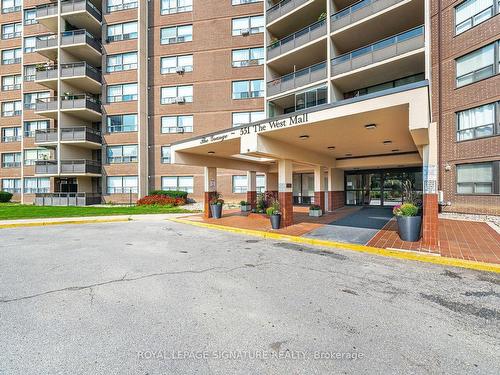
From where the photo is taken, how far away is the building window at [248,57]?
25.6 m

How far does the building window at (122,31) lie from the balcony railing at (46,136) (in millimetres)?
12058

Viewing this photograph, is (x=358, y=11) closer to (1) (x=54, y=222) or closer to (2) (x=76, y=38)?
(1) (x=54, y=222)

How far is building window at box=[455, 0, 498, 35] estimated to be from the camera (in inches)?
530

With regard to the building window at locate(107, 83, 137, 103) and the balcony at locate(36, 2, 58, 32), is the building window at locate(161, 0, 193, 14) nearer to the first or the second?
the building window at locate(107, 83, 137, 103)

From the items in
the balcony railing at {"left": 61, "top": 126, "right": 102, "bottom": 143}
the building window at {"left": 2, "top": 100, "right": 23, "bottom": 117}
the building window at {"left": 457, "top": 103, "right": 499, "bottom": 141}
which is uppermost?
the building window at {"left": 2, "top": 100, "right": 23, "bottom": 117}

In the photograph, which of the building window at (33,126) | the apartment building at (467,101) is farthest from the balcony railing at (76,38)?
the apartment building at (467,101)

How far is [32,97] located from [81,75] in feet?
29.5

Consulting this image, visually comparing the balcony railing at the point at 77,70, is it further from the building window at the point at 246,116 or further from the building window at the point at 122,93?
the building window at the point at 246,116

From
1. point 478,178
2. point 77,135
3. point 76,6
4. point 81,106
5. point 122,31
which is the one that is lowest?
point 478,178

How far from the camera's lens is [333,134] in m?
10.0

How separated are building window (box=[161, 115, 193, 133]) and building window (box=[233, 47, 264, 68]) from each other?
296 inches

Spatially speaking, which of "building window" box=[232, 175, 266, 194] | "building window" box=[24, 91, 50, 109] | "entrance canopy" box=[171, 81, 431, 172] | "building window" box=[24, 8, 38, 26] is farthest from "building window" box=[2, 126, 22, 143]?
"entrance canopy" box=[171, 81, 431, 172]

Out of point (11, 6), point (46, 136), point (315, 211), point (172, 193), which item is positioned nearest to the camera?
point (315, 211)

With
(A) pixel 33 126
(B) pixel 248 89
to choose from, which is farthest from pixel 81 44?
(B) pixel 248 89
